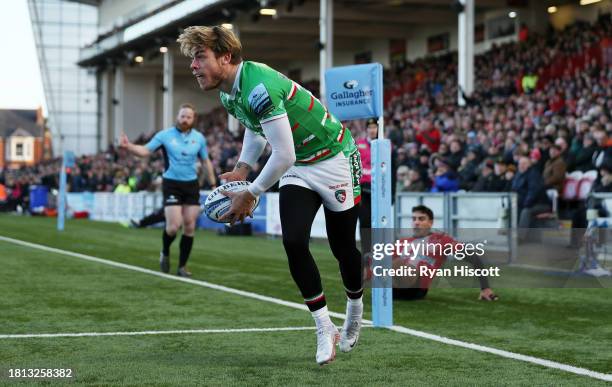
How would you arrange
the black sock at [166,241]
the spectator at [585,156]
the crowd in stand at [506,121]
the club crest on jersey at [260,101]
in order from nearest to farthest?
the club crest on jersey at [260,101]
the black sock at [166,241]
the spectator at [585,156]
the crowd in stand at [506,121]

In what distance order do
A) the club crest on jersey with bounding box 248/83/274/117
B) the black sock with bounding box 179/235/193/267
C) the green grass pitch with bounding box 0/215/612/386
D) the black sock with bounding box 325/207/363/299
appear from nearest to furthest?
the club crest on jersey with bounding box 248/83/274/117 → the green grass pitch with bounding box 0/215/612/386 → the black sock with bounding box 325/207/363/299 → the black sock with bounding box 179/235/193/267

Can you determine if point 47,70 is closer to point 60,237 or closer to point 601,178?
point 60,237

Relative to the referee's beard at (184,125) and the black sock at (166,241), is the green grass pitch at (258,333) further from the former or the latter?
the referee's beard at (184,125)

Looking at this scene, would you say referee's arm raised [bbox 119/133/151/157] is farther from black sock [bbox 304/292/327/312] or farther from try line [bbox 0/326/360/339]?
black sock [bbox 304/292/327/312]

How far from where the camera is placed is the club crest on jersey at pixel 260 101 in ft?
17.5

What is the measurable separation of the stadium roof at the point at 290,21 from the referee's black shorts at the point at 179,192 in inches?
900

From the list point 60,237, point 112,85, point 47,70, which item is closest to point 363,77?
point 60,237

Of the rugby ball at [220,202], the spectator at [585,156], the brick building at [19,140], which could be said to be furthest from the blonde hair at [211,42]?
the brick building at [19,140]

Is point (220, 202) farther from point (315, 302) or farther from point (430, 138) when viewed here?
point (430, 138)

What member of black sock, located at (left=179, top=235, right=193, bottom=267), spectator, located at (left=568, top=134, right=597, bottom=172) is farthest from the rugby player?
spectator, located at (left=568, top=134, right=597, bottom=172)

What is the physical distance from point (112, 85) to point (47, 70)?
29.3ft

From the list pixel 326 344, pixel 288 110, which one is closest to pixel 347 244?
pixel 326 344

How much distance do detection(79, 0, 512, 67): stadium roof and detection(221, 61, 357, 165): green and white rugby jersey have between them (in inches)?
1127

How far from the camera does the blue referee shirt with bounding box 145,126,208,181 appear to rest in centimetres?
1170
